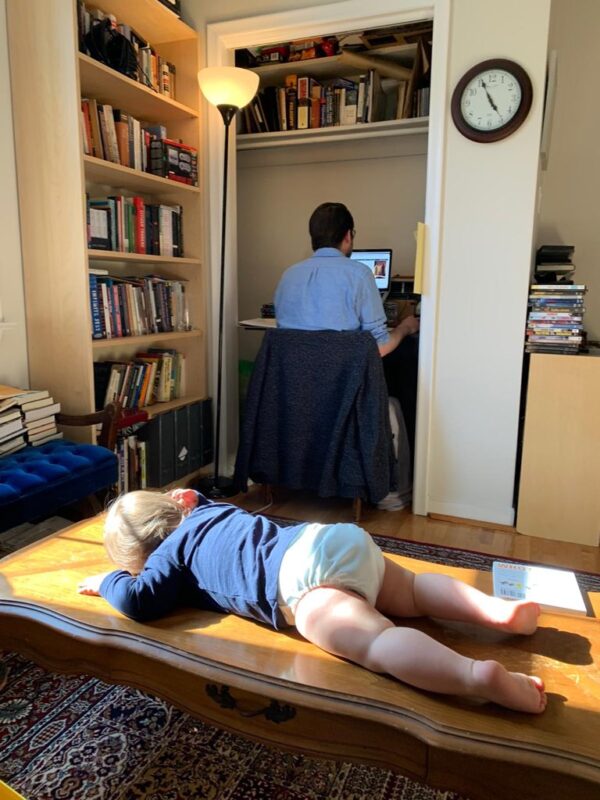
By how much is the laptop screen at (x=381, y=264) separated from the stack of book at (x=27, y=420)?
1857mm

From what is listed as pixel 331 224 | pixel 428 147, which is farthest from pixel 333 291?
pixel 428 147

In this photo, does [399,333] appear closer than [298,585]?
No

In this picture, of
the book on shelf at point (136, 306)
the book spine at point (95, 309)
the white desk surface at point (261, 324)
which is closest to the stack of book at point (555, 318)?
the white desk surface at point (261, 324)

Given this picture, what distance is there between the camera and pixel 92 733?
140cm

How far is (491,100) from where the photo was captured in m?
2.43

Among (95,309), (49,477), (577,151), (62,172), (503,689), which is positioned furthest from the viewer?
(577,151)

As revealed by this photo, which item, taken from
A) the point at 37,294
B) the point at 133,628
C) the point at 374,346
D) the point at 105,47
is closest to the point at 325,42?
the point at 105,47

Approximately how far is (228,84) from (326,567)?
7.32ft

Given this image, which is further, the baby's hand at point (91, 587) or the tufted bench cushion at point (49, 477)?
the tufted bench cushion at point (49, 477)

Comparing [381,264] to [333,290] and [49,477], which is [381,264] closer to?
[333,290]

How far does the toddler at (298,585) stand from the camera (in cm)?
111

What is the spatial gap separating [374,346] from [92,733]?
1690 mm

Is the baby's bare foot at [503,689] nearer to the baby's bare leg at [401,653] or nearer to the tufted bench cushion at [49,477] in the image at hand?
the baby's bare leg at [401,653]

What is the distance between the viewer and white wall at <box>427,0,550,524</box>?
2.41 metres
